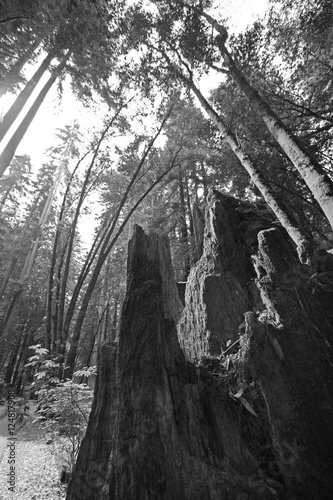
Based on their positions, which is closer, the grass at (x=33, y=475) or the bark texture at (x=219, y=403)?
the bark texture at (x=219, y=403)

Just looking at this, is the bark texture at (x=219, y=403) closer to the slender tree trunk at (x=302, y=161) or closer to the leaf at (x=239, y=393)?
the leaf at (x=239, y=393)

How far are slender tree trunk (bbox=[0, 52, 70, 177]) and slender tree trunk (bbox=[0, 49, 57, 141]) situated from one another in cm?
27

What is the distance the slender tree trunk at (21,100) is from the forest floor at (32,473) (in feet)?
21.3

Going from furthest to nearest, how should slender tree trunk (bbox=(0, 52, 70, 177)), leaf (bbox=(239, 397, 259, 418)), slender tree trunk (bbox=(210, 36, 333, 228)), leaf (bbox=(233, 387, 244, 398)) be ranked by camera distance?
slender tree trunk (bbox=(0, 52, 70, 177)), slender tree trunk (bbox=(210, 36, 333, 228)), leaf (bbox=(233, 387, 244, 398)), leaf (bbox=(239, 397, 259, 418))

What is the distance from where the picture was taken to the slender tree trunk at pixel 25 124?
5783 mm

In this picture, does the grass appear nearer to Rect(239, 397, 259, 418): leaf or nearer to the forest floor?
the forest floor

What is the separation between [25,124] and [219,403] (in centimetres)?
780

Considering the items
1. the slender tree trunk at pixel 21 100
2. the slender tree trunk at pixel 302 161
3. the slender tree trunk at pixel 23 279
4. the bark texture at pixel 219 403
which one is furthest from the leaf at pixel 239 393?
the slender tree trunk at pixel 23 279

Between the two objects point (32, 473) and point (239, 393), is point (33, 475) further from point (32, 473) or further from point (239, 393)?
point (239, 393)

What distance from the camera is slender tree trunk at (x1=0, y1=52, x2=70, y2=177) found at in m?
5.78

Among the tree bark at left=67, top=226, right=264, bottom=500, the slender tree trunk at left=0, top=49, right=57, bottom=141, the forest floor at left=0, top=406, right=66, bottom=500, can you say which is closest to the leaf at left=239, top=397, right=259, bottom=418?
the tree bark at left=67, top=226, right=264, bottom=500

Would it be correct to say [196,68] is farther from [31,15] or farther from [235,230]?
[235,230]

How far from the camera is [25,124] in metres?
6.42

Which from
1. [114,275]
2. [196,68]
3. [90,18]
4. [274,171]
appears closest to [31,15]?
[90,18]
